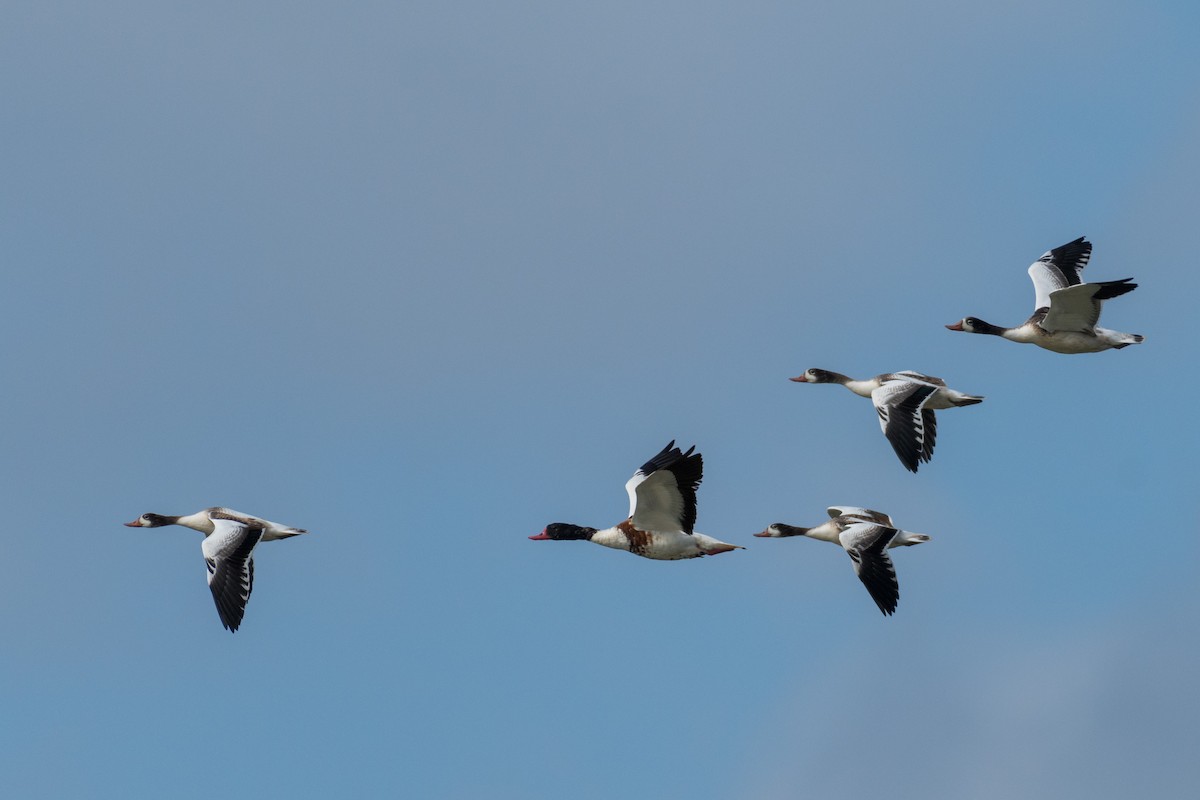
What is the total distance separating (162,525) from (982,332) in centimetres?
1591

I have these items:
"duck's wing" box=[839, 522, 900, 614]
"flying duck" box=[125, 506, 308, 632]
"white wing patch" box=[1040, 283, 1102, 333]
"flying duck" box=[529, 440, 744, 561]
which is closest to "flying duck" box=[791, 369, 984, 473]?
"duck's wing" box=[839, 522, 900, 614]

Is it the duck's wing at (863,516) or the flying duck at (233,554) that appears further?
the duck's wing at (863,516)

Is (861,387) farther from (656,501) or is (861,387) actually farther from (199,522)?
(199,522)

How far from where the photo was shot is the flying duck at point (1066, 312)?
3073 cm

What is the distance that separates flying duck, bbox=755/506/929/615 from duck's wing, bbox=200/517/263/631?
960cm

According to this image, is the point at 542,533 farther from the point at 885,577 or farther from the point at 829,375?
the point at 829,375

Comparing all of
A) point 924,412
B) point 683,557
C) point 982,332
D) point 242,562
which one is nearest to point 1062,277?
point 982,332

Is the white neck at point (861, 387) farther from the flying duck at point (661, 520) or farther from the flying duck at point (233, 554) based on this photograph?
the flying duck at point (233, 554)

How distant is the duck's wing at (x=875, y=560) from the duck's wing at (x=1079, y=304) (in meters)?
5.43

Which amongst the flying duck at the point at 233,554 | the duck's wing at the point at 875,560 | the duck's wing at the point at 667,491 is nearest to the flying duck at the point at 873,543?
the duck's wing at the point at 875,560

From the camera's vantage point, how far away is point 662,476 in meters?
25.9

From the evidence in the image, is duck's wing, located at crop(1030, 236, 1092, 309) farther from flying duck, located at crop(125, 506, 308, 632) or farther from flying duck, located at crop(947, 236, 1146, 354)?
flying duck, located at crop(125, 506, 308, 632)

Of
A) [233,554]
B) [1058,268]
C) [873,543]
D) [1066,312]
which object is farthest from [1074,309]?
[233,554]

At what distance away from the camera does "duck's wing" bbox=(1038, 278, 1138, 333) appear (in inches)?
1193
